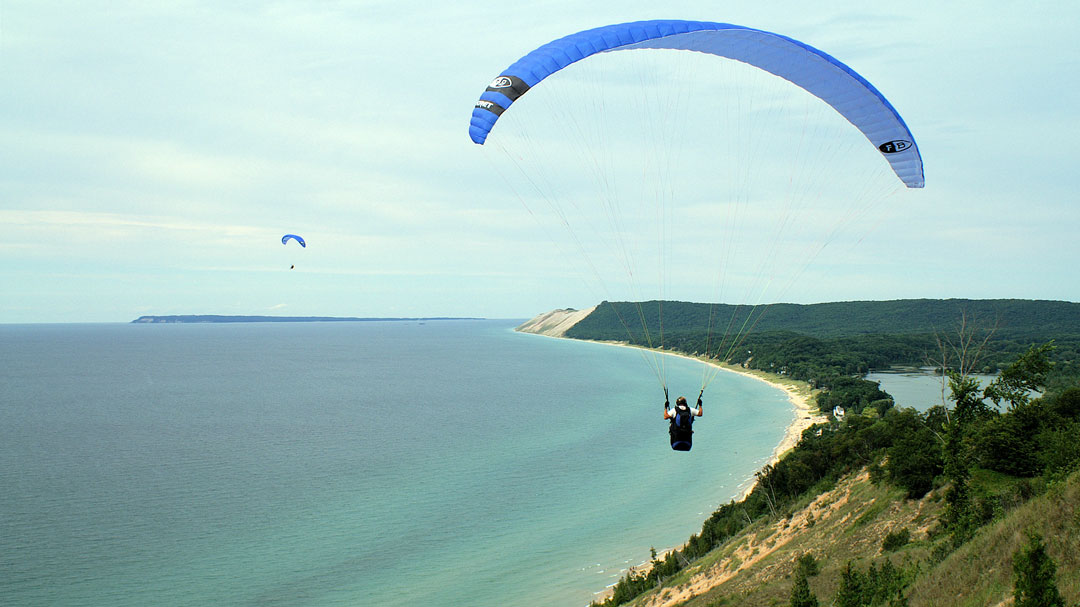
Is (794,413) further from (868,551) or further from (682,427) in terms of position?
(682,427)

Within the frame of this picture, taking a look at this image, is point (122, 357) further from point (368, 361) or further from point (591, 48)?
point (591, 48)

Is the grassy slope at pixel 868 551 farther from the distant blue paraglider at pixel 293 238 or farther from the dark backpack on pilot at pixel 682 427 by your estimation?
the distant blue paraglider at pixel 293 238

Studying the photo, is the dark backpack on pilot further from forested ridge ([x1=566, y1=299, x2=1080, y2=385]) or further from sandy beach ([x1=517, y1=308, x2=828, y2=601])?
forested ridge ([x1=566, y1=299, x2=1080, y2=385])

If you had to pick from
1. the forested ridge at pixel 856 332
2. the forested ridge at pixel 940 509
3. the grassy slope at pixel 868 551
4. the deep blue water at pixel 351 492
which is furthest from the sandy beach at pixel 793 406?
the grassy slope at pixel 868 551

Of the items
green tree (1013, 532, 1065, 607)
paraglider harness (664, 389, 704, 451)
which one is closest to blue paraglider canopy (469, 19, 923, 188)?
paraglider harness (664, 389, 704, 451)

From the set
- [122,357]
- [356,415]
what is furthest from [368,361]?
[356,415]

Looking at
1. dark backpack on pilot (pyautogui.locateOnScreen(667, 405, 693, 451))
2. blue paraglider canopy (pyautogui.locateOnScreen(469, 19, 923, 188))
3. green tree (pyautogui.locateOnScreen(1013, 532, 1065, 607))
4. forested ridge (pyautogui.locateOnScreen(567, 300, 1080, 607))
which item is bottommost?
forested ridge (pyautogui.locateOnScreen(567, 300, 1080, 607))
